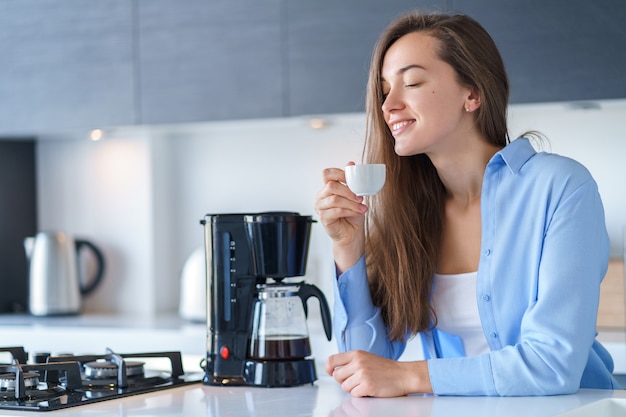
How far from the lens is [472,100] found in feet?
6.33

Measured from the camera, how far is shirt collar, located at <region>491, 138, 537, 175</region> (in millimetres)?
1808

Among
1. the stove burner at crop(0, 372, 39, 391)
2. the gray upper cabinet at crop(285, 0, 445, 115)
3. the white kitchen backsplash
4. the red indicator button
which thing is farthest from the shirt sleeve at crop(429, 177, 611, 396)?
the white kitchen backsplash

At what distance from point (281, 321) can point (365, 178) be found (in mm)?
335

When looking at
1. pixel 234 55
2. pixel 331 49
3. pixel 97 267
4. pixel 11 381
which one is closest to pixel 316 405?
pixel 11 381

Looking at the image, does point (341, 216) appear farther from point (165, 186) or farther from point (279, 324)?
point (165, 186)

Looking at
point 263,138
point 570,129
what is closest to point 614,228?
point 570,129

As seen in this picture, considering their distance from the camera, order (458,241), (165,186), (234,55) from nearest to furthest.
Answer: (458,241) → (234,55) → (165,186)

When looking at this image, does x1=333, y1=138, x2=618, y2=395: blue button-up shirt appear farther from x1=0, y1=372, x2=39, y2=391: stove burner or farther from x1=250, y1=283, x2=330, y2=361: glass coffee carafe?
x1=0, y1=372, x2=39, y2=391: stove burner

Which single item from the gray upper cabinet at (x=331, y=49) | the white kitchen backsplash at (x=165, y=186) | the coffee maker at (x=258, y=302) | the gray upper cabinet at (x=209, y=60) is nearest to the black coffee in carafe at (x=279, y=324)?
the coffee maker at (x=258, y=302)

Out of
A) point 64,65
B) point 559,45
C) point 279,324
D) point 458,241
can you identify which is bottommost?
point 279,324

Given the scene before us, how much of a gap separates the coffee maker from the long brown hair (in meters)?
0.17

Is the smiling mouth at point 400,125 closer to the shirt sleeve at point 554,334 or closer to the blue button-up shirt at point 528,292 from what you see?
the blue button-up shirt at point 528,292

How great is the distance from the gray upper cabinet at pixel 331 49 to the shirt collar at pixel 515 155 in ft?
4.23

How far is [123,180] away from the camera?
3.85 m
